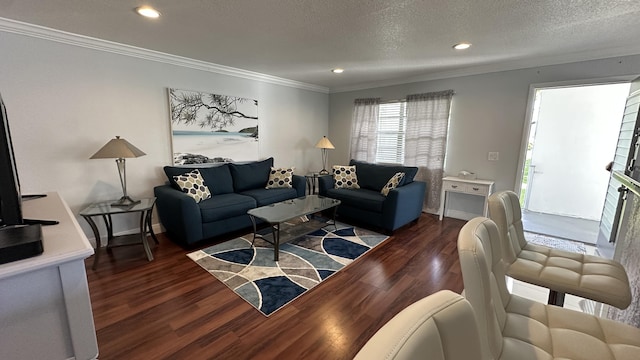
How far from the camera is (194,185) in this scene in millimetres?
3301

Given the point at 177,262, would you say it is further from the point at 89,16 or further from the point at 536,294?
the point at 536,294

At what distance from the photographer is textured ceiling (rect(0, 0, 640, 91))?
6.50ft

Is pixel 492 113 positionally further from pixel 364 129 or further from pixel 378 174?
pixel 364 129

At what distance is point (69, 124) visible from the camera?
9.04 ft

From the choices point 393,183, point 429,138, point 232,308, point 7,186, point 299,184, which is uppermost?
point 429,138

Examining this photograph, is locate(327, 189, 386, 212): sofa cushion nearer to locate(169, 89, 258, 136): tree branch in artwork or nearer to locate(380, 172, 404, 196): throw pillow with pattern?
locate(380, 172, 404, 196): throw pillow with pattern

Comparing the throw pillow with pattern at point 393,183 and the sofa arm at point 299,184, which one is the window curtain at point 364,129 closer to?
the throw pillow with pattern at point 393,183

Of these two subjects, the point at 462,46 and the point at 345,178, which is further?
the point at 345,178

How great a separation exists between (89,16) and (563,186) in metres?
6.83

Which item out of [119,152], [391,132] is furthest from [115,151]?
[391,132]

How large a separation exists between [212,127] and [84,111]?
4.59 feet

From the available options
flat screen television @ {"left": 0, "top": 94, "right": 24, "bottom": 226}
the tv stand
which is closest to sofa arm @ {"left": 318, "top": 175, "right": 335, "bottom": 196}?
the tv stand

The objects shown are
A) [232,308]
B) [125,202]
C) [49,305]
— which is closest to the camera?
[49,305]

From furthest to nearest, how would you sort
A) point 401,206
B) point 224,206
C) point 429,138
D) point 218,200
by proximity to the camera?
point 429,138 < point 401,206 < point 218,200 < point 224,206
